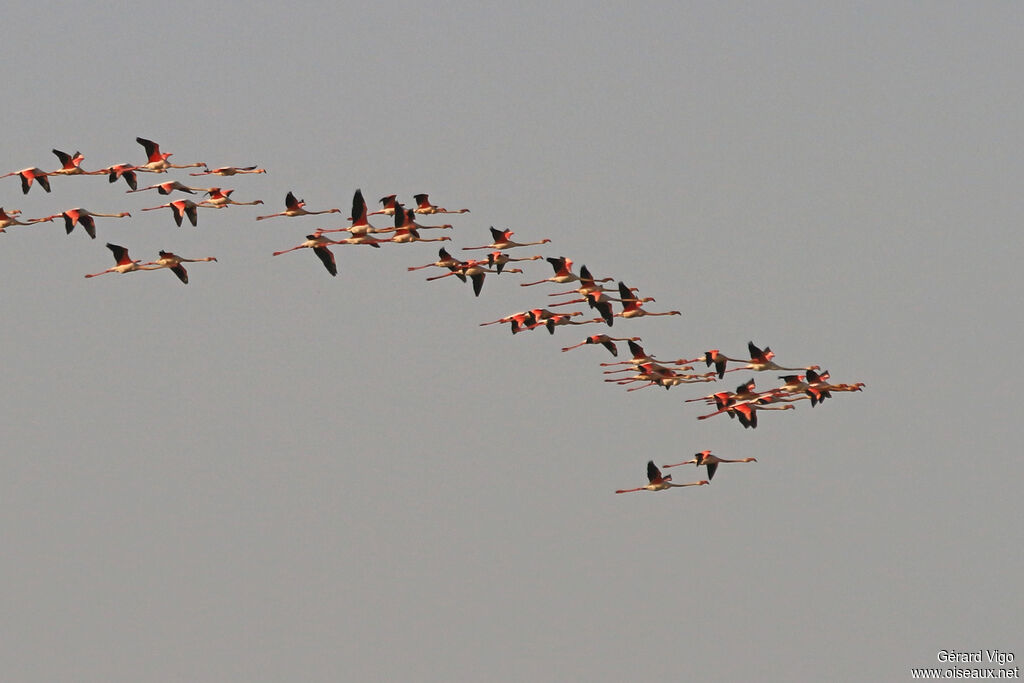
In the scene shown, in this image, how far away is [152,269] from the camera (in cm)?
7744

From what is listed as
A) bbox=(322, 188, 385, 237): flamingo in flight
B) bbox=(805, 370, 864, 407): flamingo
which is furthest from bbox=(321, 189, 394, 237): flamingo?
bbox=(805, 370, 864, 407): flamingo

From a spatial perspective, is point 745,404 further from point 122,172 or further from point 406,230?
point 122,172

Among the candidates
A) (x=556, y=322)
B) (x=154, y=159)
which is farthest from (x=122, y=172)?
(x=556, y=322)

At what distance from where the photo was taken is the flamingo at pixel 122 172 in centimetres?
7894

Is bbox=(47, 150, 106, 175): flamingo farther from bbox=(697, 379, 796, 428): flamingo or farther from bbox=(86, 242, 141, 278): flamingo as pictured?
bbox=(697, 379, 796, 428): flamingo

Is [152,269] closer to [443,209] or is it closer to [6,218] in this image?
[6,218]

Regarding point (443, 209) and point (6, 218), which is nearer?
point (6, 218)

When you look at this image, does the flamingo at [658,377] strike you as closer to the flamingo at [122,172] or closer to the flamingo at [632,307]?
the flamingo at [632,307]

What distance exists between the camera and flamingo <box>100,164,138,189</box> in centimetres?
7894

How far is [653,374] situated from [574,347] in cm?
376

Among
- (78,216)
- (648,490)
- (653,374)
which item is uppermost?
(78,216)

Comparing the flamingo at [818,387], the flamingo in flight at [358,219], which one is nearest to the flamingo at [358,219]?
the flamingo in flight at [358,219]

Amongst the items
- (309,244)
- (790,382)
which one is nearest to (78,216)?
(309,244)

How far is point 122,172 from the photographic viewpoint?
79000 millimetres
